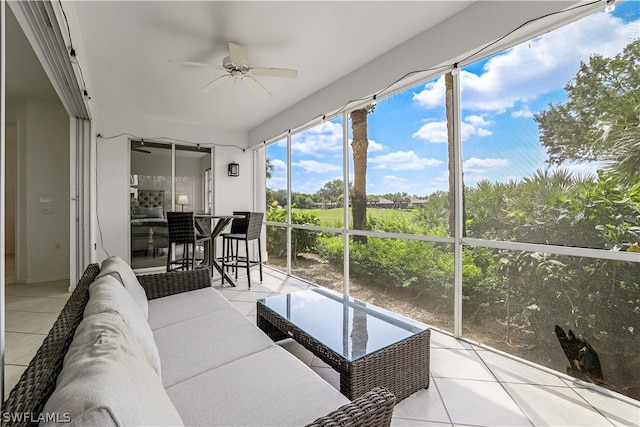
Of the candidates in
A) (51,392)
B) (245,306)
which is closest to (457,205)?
(245,306)

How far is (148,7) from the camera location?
229 centimetres

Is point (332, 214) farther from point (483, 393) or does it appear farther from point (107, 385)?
point (107, 385)

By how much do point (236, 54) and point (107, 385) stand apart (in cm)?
275

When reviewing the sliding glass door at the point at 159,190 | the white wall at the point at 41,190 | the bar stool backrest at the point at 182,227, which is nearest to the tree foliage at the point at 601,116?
the bar stool backrest at the point at 182,227

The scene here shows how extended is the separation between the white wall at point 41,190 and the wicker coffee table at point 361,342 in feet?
12.9

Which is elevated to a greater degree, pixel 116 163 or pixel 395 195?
pixel 116 163

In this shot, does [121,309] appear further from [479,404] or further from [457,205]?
[457,205]

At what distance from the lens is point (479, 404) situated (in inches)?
67.3

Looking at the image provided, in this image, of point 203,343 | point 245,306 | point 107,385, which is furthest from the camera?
point 245,306

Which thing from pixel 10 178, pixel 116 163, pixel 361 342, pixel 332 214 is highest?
pixel 116 163

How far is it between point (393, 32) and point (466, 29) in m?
0.60

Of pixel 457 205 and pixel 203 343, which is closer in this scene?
pixel 203 343

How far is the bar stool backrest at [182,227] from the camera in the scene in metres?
3.82

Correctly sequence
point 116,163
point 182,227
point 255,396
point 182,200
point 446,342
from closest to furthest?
point 255,396 → point 446,342 → point 182,227 → point 116,163 → point 182,200
